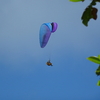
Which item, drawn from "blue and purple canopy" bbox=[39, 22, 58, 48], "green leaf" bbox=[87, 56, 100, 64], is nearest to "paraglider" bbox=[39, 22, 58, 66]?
"blue and purple canopy" bbox=[39, 22, 58, 48]

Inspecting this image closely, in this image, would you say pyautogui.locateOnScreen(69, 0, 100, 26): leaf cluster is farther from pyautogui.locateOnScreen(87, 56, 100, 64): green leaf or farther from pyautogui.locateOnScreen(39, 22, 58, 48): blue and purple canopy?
pyautogui.locateOnScreen(39, 22, 58, 48): blue and purple canopy

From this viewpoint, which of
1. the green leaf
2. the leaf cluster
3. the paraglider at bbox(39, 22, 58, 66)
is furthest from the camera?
the paraglider at bbox(39, 22, 58, 66)

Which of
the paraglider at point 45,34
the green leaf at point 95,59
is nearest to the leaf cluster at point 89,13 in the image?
the green leaf at point 95,59

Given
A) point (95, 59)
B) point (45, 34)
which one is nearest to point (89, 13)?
point (95, 59)

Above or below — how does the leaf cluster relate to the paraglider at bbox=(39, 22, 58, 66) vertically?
below

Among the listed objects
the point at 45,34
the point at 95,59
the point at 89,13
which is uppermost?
the point at 45,34

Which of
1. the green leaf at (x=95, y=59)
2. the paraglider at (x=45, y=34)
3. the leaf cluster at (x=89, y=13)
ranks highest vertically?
the paraglider at (x=45, y=34)

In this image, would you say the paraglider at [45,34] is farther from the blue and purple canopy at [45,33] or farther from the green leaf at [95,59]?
the green leaf at [95,59]

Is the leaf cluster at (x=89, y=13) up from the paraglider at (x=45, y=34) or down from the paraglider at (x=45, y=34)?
down

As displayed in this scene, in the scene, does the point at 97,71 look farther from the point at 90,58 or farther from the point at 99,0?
the point at 99,0

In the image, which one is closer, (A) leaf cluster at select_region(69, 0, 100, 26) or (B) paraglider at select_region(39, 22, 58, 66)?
(A) leaf cluster at select_region(69, 0, 100, 26)

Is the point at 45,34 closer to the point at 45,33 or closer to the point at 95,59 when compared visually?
the point at 45,33

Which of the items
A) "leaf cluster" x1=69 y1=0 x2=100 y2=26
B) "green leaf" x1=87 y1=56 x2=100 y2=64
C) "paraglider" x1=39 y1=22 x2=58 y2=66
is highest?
"paraglider" x1=39 y1=22 x2=58 y2=66

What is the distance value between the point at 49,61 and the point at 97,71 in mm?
34874
